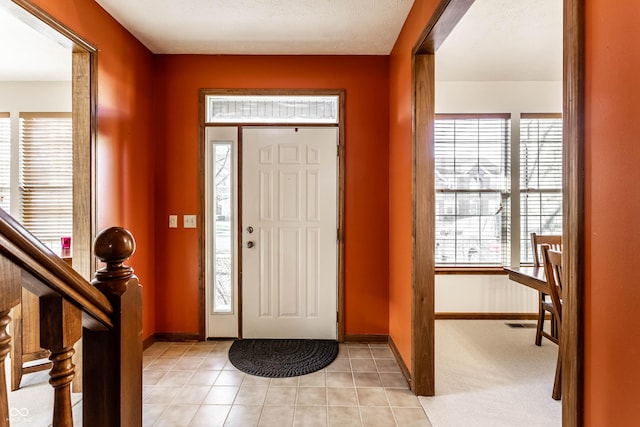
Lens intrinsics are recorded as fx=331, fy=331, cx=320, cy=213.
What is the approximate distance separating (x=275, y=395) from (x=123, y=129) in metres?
2.39

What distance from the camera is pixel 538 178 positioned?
152 inches

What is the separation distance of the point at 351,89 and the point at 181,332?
9.40 ft

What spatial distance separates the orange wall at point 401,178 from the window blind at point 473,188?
3.65 ft

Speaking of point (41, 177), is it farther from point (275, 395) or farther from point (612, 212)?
point (612, 212)

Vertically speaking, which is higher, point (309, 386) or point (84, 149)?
point (84, 149)

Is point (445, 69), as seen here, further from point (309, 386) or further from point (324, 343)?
point (309, 386)

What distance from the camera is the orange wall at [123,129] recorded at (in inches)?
93.4

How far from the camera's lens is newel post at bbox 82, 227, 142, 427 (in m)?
0.75

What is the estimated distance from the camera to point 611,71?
0.77 metres

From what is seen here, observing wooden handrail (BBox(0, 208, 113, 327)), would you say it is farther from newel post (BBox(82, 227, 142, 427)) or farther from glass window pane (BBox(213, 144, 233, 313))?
glass window pane (BBox(213, 144, 233, 313))

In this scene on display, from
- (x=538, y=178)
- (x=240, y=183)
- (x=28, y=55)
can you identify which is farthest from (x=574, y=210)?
(x=28, y=55)

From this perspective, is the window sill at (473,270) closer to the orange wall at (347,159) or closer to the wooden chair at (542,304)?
the wooden chair at (542,304)

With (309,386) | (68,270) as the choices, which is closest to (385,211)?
(309,386)

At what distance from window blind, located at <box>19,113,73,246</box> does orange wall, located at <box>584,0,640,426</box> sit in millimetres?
4689
